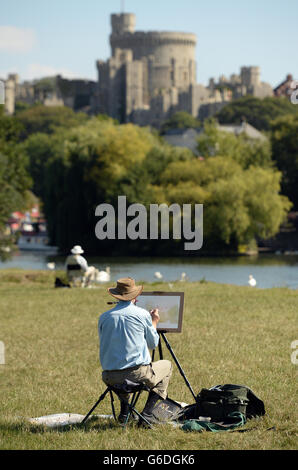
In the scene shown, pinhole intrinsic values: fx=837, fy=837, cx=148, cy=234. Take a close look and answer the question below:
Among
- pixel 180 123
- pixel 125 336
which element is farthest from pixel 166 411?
pixel 180 123

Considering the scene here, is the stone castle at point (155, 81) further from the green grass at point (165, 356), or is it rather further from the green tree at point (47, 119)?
the green grass at point (165, 356)

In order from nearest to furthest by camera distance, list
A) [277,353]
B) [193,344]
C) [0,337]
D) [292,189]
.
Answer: [277,353], [193,344], [0,337], [292,189]

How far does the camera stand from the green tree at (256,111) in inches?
4577

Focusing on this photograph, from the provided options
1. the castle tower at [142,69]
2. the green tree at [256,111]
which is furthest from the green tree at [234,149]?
the castle tower at [142,69]

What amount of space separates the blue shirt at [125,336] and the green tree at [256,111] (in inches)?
4210

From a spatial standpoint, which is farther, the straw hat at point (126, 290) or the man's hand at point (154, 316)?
the man's hand at point (154, 316)

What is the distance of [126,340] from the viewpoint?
7.49m

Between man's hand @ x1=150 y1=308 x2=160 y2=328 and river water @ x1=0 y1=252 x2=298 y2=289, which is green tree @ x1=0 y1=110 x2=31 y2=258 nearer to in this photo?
river water @ x1=0 y1=252 x2=298 y2=289

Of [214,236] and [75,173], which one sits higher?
[75,173]

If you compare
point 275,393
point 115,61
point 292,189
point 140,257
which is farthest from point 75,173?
point 115,61
